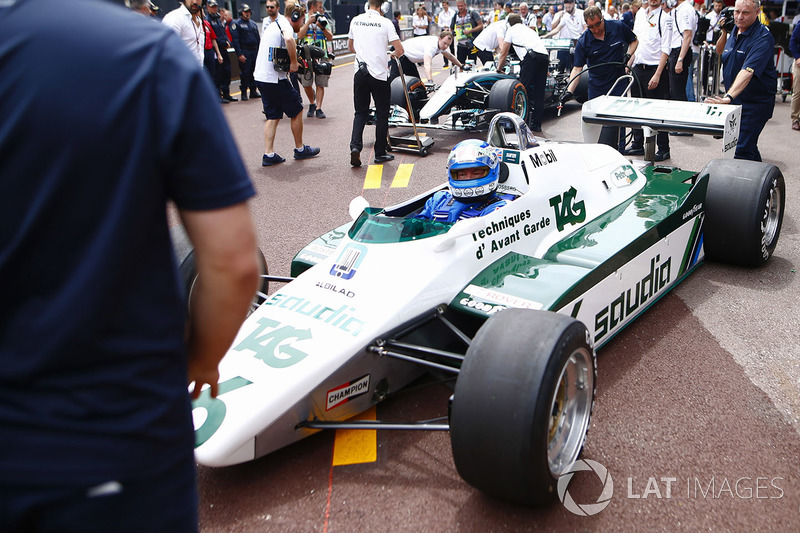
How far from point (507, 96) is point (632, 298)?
20.6ft

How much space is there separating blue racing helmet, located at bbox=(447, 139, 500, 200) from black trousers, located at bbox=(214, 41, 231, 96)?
10.8 meters

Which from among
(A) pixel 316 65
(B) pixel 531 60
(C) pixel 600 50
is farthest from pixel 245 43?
(C) pixel 600 50

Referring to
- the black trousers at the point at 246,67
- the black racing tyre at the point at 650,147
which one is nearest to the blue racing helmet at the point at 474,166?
the black racing tyre at the point at 650,147

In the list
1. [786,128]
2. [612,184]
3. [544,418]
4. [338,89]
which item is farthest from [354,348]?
[338,89]

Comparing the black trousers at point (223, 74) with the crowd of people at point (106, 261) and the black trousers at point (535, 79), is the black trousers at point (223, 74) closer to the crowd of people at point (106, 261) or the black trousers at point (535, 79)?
the black trousers at point (535, 79)

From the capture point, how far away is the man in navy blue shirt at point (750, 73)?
21.0 feet

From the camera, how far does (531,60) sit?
1008 cm

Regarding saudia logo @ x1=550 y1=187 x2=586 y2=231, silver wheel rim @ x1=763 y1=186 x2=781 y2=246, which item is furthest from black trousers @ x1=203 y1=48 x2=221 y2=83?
silver wheel rim @ x1=763 y1=186 x2=781 y2=246

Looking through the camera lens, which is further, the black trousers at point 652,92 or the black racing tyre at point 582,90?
the black racing tyre at point 582,90

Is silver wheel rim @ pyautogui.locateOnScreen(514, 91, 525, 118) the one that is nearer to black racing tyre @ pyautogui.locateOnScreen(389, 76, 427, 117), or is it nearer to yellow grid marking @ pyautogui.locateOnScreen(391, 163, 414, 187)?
black racing tyre @ pyautogui.locateOnScreen(389, 76, 427, 117)

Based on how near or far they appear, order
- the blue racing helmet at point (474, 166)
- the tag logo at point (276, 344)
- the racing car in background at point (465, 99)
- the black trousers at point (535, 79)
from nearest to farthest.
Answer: the tag logo at point (276, 344) → the blue racing helmet at point (474, 166) → the racing car in background at point (465, 99) → the black trousers at point (535, 79)

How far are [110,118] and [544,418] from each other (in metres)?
1.94

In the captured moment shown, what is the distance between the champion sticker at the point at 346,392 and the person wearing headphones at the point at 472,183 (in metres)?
1.39

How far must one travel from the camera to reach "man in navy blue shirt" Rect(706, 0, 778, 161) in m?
6.40
